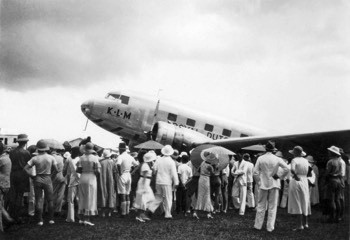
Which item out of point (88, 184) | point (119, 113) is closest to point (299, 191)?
point (88, 184)

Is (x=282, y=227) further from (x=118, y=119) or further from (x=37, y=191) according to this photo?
(x=118, y=119)

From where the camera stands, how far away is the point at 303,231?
8305mm

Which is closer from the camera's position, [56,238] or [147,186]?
[56,238]

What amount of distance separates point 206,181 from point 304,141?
25.8 ft

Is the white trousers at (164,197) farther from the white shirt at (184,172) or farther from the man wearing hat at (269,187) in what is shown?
the man wearing hat at (269,187)

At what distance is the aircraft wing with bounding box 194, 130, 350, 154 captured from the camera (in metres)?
14.9

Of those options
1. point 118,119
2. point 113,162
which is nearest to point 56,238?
point 113,162

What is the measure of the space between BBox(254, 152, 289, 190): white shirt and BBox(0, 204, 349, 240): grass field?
3.31ft

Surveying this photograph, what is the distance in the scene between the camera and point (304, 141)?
16.0m

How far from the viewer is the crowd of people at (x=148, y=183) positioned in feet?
27.1

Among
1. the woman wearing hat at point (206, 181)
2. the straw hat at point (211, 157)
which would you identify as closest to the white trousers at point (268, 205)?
the woman wearing hat at point (206, 181)

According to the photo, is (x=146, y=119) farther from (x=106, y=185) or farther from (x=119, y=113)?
(x=106, y=185)

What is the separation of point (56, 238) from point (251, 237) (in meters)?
3.78

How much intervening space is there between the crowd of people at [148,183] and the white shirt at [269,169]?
0.07 ft
